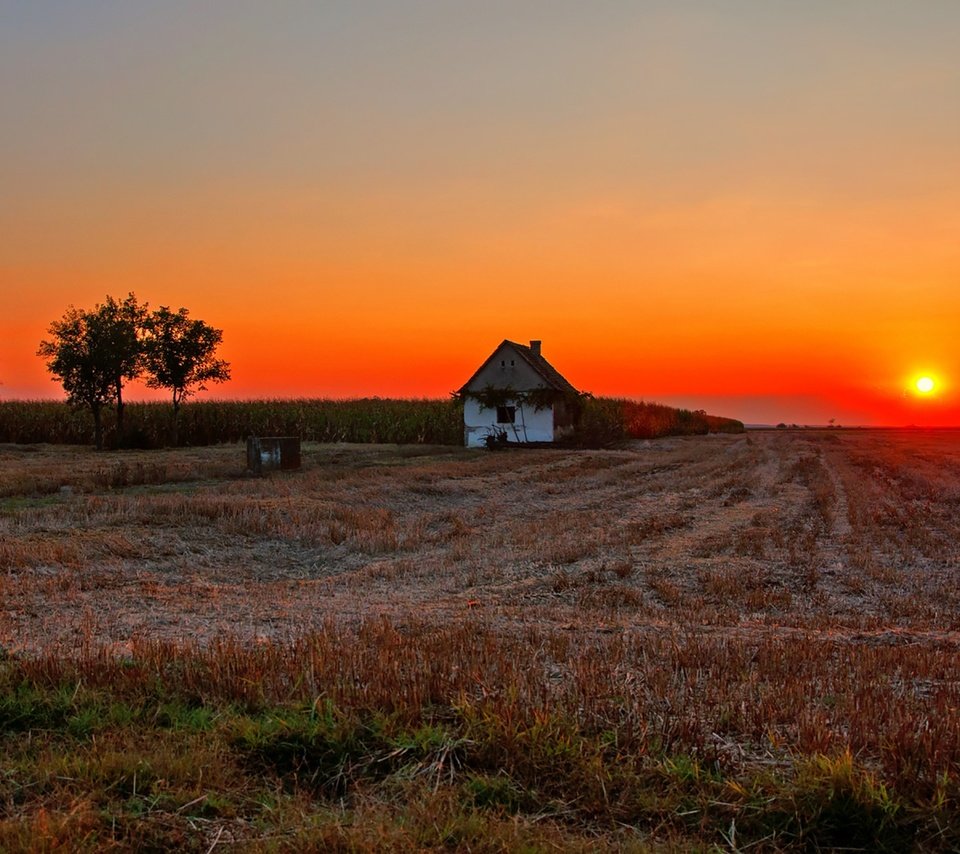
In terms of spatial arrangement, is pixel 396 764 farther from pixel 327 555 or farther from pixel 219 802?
pixel 327 555

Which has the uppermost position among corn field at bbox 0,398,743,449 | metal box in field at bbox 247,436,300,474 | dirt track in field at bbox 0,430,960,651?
corn field at bbox 0,398,743,449

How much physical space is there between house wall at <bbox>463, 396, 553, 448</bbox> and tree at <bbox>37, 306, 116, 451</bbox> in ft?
61.0

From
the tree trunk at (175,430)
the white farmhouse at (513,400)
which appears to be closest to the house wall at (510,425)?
the white farmhouse at (513,400)

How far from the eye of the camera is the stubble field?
4.69m

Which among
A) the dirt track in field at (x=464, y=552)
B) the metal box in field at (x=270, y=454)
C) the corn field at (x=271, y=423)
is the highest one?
the corn field at (x=271, y=423)

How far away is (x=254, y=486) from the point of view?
23359 mm

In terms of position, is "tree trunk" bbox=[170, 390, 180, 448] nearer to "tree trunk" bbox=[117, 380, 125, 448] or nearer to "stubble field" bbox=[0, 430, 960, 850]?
"tree trunk" bbox=[117, 380, 125, 448]

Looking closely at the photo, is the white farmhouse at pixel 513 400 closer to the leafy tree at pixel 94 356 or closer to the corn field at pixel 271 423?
the corn field at pixel 271 423

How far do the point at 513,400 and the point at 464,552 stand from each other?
32.6 metres

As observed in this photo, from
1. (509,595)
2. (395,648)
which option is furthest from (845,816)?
(509,595)

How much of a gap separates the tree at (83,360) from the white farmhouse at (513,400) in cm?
1830

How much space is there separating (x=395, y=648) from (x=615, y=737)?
2703 mm

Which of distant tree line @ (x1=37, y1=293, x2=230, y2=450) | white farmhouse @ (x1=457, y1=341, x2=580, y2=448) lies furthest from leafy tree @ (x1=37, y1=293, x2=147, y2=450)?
white farmhouse @ (x1=457, y1=341, x2=580, y2=448)

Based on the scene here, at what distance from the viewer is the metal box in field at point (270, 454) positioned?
1117 inches
